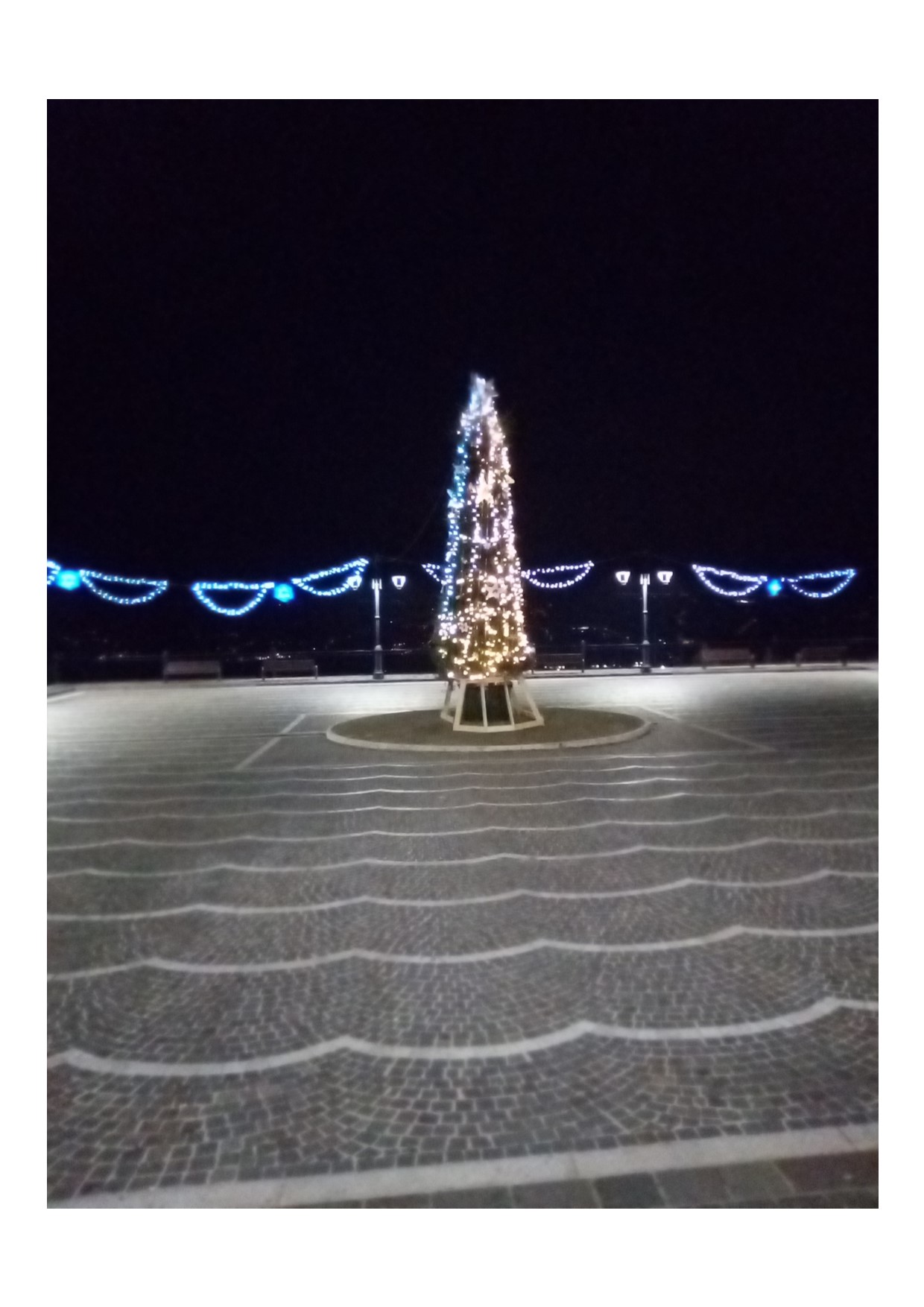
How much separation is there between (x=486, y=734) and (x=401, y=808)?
4.80 metres

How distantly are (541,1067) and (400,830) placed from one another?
4.37 metres

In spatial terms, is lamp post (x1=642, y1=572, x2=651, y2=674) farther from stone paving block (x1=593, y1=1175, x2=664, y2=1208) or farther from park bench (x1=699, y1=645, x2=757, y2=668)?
stone paving block (x1=593, y1=1175, x2=664, y2=1208)

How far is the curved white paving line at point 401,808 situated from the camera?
29.4 ft

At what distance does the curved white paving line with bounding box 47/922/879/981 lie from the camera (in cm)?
509

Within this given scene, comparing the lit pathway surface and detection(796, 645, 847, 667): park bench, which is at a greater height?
detection(796, 645, 847, 667): park bench

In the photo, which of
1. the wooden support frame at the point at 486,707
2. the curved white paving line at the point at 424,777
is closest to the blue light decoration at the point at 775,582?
the wooden support frame at the point at 486,707

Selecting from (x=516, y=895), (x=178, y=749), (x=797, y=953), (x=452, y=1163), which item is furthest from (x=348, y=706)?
(x=452, y=1163)

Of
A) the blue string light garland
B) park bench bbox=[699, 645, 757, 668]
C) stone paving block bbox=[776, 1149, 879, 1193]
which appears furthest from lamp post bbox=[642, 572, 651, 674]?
stone paving block bbox=[776, 1149, 879, 1193]

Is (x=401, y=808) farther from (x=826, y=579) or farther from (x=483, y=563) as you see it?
(x=826, y=579)

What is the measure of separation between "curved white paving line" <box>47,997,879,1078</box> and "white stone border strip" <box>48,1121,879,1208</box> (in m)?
0.73

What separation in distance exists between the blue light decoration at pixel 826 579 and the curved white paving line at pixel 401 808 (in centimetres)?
3349

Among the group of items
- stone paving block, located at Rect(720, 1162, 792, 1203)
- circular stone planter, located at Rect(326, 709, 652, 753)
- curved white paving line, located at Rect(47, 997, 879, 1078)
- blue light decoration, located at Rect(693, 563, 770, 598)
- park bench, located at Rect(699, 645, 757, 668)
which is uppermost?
blue light decoration, located at Rect(693, 563, 770, 598)

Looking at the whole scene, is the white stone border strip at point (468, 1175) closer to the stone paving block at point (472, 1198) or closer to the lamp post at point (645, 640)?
the stone paving block at point (472, 1198)

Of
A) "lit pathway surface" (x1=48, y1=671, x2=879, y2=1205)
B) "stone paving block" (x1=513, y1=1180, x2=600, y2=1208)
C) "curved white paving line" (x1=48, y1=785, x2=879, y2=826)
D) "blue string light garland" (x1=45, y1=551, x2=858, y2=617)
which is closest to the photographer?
"stone paving block" (x1=513, y1=1180, x2=600, y2=1208)
